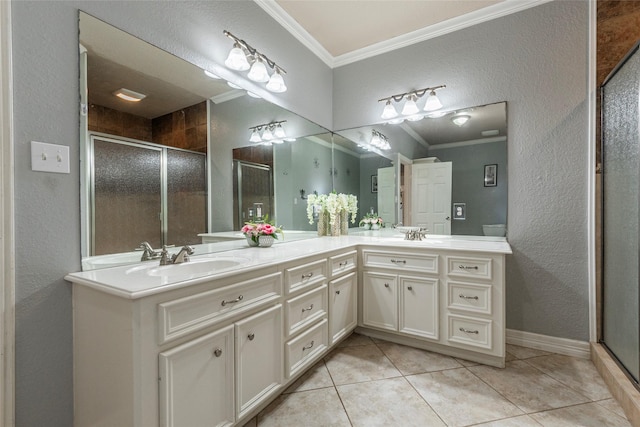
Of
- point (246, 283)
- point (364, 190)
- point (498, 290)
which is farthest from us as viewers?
point (364, 190)

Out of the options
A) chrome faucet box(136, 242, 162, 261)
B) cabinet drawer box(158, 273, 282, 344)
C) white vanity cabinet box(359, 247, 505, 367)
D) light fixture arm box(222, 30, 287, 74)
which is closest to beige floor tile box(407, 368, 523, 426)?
white vanity cabinet box(359, 247, 505, 367)

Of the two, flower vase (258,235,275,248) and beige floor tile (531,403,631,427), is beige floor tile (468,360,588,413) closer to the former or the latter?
beige floor tile (531,403,631,427)

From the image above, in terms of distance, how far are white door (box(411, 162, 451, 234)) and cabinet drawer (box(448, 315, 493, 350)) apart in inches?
33.6

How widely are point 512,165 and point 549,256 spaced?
742 mm

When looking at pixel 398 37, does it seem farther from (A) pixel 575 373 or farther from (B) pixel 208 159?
(A) pixel 575 373

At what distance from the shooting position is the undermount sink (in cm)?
135

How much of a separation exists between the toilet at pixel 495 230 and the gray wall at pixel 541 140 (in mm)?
57

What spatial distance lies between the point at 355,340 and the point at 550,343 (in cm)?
145

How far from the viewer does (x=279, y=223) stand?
8.09 feet

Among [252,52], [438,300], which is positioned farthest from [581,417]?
[252,52]

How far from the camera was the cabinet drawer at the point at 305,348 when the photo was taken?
1667mm

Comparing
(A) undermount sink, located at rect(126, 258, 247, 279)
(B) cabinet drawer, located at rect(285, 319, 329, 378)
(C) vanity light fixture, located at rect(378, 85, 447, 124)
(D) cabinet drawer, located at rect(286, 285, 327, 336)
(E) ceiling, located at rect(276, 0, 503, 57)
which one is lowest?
(B) cabinet drawer, located at rect(285, 319, 329, 378)

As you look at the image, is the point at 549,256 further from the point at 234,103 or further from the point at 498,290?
the point at 234,103

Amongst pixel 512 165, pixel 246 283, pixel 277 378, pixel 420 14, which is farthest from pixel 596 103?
pixel 277 378
